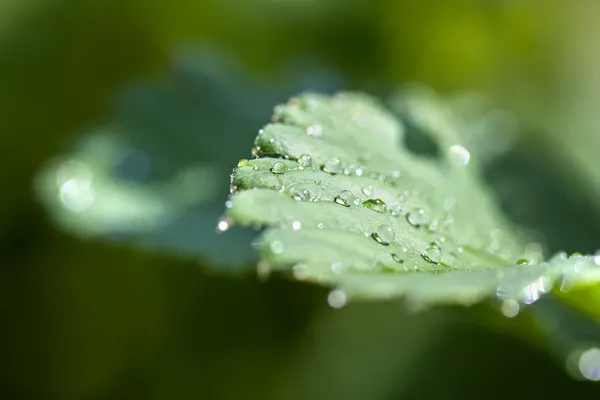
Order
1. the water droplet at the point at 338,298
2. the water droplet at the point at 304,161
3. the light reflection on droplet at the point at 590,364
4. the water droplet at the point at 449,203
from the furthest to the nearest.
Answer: the light reflection on droplet at the point at 590,364, the water droplet at the point at 449,203, the water droplet at the point at 304,161, the water droplet at the point at 338,298

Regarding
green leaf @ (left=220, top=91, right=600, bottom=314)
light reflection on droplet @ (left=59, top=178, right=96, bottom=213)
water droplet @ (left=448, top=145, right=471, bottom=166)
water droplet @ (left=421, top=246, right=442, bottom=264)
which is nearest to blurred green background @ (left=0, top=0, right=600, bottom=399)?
light reflection on droplet @ (left=59, top=178, right=96, bottom=213)

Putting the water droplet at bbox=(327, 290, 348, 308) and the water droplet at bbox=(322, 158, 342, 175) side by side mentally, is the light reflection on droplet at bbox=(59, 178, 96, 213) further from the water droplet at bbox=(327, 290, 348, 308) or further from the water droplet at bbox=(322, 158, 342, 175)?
the water droplet at bbox=(327, 290, 348, 308)

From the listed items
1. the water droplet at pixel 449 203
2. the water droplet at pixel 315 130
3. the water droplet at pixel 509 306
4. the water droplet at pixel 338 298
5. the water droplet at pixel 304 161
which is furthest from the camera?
the water droplet at pixel 449 203

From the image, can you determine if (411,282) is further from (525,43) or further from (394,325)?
(525,43)

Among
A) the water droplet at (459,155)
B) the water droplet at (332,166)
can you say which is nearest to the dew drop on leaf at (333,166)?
the water droplet at (332,166)

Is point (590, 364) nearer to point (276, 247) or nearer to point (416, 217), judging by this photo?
point (416, 217)

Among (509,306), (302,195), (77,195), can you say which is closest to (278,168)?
(302,195)

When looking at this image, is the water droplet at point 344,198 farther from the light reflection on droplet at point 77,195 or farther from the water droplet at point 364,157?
the light reflection on droplet at point 77,195
